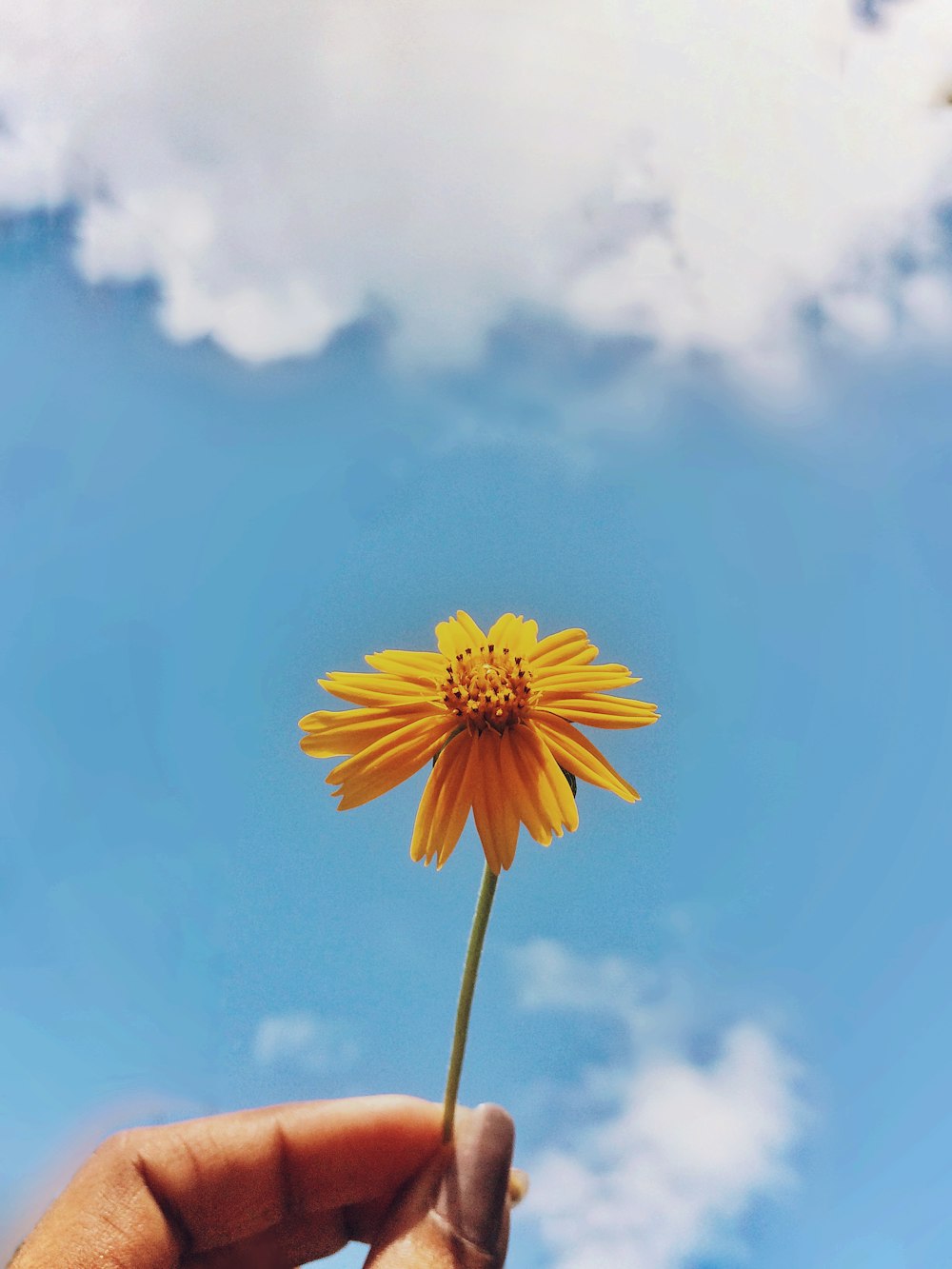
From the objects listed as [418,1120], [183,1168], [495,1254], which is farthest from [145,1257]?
[495,1254]

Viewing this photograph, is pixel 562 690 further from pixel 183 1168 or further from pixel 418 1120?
pixel 183 1168

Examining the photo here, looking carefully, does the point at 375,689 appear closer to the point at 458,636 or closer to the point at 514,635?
the point at 458,636

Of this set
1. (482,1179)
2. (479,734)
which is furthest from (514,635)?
(482,1179)

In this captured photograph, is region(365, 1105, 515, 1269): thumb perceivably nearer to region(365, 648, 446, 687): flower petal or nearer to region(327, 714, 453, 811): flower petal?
region(327, 714, 453, 811): flower petal

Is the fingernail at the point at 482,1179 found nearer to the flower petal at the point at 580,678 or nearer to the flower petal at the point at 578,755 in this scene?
the flower petal at the point at 578,755

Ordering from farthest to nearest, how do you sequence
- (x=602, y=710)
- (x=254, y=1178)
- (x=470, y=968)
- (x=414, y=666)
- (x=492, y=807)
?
(x=254, y=1178) → (x=414, y=666) → (x=602, y=710) → (x=492, y=807) → (x=470, y=968)
